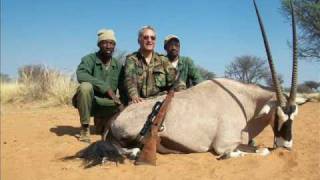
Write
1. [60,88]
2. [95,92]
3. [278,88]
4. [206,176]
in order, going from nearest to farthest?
[206,176]
[278,88]
[95,92]
[60,88]

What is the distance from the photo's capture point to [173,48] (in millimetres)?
6359

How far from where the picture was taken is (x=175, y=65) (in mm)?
6355

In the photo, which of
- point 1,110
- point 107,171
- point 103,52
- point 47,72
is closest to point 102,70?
point 103,52

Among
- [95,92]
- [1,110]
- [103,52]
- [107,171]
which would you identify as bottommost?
[1,110]

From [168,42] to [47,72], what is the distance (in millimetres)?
6879

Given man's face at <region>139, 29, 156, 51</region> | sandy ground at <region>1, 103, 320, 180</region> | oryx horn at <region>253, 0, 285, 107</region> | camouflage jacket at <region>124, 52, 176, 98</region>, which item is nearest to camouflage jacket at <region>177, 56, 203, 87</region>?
camouflage jacket at <region>124, 52, 176, 98</region>

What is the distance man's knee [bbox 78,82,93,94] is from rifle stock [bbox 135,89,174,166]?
3.98 feet

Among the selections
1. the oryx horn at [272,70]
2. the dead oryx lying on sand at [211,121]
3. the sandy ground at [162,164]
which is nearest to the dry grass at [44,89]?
the sandy ground at [162,164]

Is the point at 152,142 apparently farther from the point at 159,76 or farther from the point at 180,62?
the point at 180,62

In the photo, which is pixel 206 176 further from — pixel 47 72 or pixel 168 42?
pixel 47 72

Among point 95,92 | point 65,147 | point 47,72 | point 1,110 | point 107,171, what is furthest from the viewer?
point 47,72

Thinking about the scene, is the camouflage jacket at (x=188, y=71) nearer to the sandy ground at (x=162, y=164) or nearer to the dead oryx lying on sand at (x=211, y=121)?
the sandy ground at (x=162, y=164)

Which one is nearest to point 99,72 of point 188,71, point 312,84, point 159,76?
point 159,76

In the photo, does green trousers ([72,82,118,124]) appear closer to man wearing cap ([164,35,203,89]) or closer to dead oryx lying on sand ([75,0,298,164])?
dead oryx lying on sand ([75,0,298,164])
